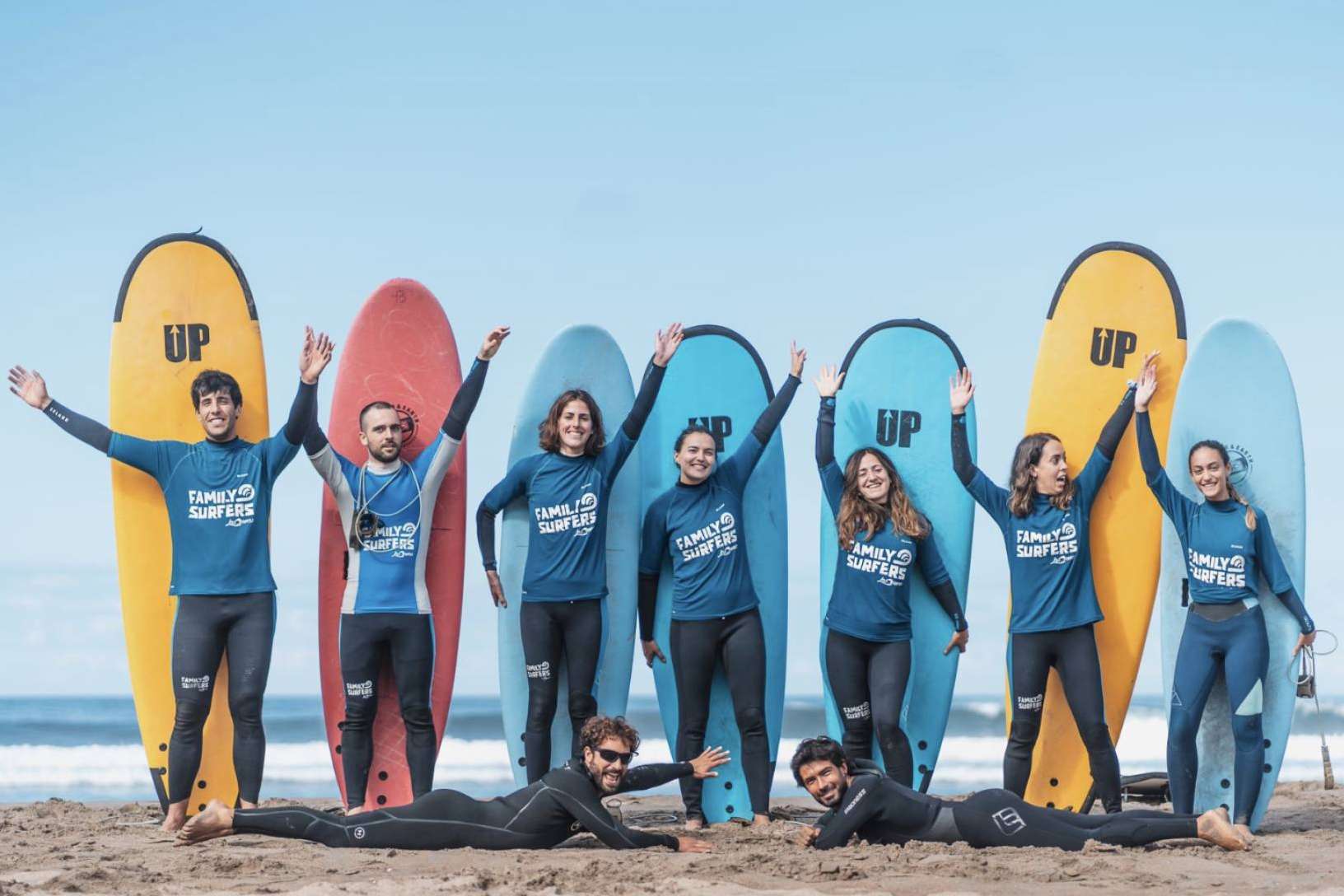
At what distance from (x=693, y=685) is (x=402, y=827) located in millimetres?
1459

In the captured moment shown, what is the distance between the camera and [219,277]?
20.1 feet

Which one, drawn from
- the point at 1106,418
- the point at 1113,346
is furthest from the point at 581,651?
the point at 1113,346

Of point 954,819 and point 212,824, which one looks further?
point 954,819

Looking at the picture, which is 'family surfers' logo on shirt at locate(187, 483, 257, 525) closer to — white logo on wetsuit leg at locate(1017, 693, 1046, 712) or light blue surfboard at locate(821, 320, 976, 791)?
light blue surfboard at locate(821, 320, 976, 791)

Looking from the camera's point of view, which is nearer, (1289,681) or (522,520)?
(1289,681)

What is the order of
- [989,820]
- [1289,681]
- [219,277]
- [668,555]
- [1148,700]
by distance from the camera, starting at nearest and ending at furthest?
[989,820] → [1289,681] → [668,555] → [219,277] → [1148,700]

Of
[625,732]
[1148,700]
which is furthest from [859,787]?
[1148,700]

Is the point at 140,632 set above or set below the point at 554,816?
above

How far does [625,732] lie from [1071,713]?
2.24 m

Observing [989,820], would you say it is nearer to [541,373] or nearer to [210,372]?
[541,373]

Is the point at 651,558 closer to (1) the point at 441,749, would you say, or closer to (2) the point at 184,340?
(2) the point at 184,340

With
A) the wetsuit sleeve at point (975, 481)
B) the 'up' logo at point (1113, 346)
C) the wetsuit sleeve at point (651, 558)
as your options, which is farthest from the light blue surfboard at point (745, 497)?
the 'up' logo at point (1113, 346)

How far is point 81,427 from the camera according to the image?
557 cm

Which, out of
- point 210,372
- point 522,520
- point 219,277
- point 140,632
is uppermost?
point 219,277
